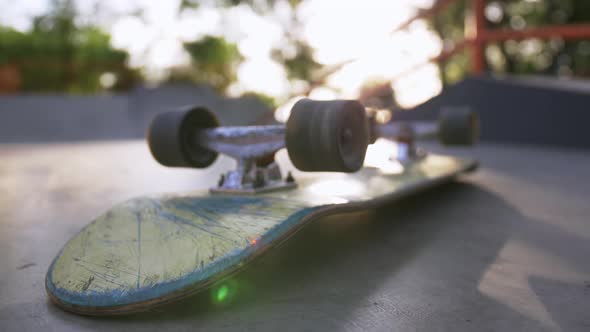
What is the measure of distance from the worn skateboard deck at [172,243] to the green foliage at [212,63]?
34.5 ft

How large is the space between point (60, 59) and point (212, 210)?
1173 centimetres

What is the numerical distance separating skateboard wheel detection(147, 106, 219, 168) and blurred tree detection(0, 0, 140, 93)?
428 inches

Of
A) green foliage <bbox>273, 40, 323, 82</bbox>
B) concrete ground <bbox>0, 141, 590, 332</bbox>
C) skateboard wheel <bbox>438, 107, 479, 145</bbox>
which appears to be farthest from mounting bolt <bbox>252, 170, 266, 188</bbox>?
green foliage <bbox>273, 40, 323, 82</bbox>

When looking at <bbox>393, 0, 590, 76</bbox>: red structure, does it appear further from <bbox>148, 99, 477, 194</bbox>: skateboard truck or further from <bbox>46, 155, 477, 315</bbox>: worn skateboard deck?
<bbox>46, 155, 477, 315</bbox>: worn skateboard deck

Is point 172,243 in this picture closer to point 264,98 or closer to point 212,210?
point 212,210

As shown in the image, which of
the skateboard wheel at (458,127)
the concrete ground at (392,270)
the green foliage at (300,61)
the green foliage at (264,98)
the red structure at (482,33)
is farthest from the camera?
the green foliage at (300,61)

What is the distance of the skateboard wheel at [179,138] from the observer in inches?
75.5

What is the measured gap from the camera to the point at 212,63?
1220cm

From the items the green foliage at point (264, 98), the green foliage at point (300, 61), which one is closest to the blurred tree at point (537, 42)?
the green foliage at point (300, 61)

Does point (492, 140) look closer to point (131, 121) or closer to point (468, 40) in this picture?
point (468, 40)

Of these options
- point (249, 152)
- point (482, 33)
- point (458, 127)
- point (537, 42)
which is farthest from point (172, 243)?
point (537, 42)

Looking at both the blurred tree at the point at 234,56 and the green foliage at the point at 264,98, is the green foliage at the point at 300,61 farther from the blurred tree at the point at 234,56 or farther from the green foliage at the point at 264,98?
the green foliage at the point at 264,98

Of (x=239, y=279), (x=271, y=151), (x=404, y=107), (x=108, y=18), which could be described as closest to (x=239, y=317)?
(x=239, y=279)

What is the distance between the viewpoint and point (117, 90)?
1209 cm
